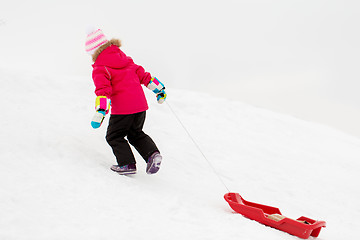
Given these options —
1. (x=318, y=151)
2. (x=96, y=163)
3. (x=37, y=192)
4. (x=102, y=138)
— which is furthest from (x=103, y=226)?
(x=318, y=151)

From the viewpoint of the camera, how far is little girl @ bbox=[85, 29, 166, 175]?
3334 millimetres

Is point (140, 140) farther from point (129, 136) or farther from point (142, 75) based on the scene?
point (142, 75)

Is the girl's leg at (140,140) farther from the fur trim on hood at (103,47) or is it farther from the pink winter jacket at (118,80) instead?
the fur trim on hood at (103,47)

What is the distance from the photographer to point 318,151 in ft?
20.2

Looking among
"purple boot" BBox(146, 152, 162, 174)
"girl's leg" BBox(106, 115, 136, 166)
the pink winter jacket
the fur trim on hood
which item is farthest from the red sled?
the fur trim on hood

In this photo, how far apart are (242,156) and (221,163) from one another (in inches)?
20.2

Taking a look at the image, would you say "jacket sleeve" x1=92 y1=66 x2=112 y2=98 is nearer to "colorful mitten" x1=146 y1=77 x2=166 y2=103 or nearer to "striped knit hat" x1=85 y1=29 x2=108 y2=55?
"striped knit hat" x1=85 y1=29 x2=108 y2=55

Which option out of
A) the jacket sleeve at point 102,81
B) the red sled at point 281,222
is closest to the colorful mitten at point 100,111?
the jacket sleeve at point 102,81

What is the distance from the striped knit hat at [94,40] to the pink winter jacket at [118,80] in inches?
3.3

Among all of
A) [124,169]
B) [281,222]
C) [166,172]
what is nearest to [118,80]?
[124,169]

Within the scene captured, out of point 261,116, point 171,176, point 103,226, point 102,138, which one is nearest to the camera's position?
point 103,226

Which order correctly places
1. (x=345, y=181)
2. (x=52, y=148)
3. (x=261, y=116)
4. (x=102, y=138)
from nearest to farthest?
(x=52, y=148), (x=102, y=138), (x=345, y=181), (x=261, y=116)

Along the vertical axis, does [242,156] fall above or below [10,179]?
above

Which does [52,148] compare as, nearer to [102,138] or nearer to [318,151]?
[102,138]
